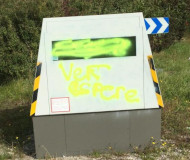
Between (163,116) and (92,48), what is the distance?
2.05m

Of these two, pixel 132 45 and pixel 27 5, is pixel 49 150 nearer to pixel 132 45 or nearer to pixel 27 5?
pixel 132 45

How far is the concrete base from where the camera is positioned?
155 inches

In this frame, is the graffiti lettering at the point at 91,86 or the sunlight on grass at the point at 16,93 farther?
the sunlight on grass at the point at 16,93

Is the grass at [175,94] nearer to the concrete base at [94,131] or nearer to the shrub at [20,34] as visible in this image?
the concrete base at [94,131]

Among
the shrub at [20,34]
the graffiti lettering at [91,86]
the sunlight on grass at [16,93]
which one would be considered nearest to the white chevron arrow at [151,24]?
the graffiti lettering at [91,86]

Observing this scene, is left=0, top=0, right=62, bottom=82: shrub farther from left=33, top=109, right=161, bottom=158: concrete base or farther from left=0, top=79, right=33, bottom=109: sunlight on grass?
left=33, top=109, right=161, bottom=158: concrete base

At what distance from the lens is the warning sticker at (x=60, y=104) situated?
3865mm

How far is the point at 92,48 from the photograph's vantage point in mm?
3822

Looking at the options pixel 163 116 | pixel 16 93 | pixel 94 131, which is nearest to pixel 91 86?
pixel 94 131

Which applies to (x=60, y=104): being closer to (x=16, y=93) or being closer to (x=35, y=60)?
(x=16, y=93)

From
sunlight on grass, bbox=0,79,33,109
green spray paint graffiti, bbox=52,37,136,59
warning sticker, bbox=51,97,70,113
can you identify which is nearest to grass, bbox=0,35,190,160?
sunlight on grass, bbox=0,79,33,109

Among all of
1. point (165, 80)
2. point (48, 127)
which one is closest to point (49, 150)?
point (48, 127)

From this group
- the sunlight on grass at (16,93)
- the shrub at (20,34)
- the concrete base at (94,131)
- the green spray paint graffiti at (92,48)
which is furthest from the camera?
the shrub at (20,34)

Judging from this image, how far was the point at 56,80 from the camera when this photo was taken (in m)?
3.84
